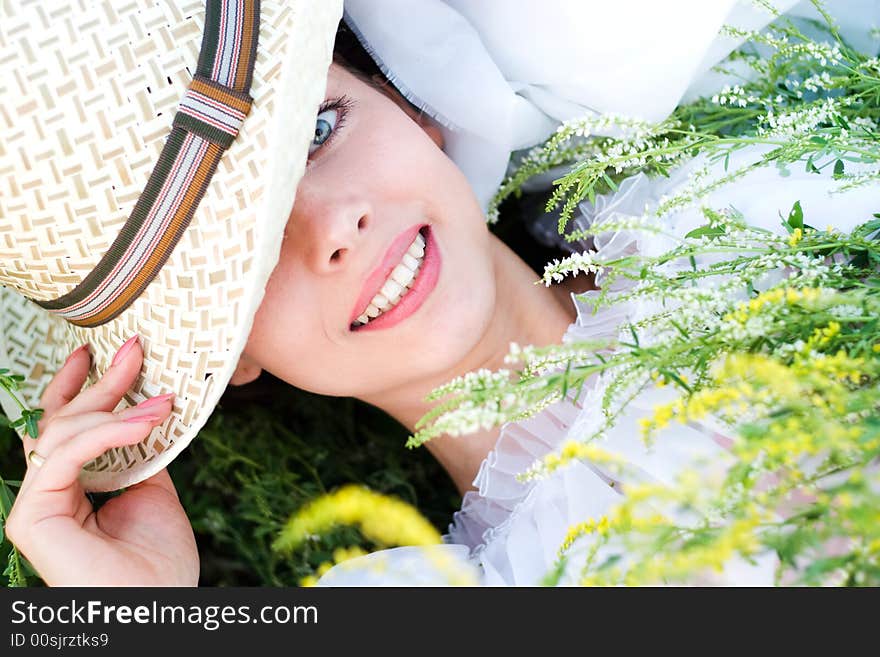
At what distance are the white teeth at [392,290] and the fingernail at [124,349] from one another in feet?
1.41

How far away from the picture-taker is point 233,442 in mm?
2105

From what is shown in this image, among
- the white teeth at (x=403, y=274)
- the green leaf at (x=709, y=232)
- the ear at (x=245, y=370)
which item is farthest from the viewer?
the ear at (x=245, y=370)

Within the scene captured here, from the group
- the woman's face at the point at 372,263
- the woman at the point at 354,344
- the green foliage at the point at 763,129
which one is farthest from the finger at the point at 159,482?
the green foliage at the point at 763,129

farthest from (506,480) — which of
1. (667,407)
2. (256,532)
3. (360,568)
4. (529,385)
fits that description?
(667,407)

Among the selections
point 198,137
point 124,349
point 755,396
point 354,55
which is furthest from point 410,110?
point 755,396

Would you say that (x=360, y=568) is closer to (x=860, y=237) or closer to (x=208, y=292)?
(x=208, y=292)

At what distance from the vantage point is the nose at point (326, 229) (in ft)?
4.20

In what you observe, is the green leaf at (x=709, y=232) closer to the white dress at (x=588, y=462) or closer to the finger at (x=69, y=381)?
the white dress at (x=588, y=462)

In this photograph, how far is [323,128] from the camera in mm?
1413

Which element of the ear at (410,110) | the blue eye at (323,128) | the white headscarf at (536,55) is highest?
the white headscarf at (536,55)

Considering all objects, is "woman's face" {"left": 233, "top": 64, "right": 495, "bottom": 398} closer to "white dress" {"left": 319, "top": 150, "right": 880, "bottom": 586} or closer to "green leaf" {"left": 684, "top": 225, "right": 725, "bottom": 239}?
"white dress" {"left": 319, "top": 150, "right": 880, "bottom": 586}

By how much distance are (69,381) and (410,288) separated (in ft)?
2.07

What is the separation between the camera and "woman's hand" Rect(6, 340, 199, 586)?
1.22 metres
